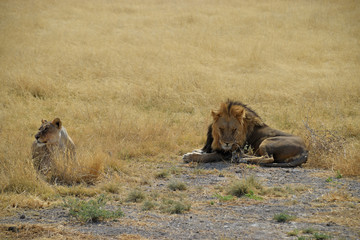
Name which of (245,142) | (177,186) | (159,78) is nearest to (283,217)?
(177,186)

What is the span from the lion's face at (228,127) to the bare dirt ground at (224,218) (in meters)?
1.30

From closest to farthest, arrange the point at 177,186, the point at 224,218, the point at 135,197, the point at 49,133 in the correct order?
the point at 224,218
the point at 135,197
the point at 177,186
the point at 49,133

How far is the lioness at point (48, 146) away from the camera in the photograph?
23.5ft

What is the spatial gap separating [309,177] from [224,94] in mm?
6047

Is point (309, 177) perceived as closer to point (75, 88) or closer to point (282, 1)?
point (75, 88)

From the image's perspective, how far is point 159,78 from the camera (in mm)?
14492

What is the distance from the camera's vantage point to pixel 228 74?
15781 mm

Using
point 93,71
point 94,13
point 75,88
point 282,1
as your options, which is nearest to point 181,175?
point 75,88

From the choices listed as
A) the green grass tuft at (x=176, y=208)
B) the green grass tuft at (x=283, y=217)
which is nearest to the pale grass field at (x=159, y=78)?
the green grass tuft at (x=176, y=208)

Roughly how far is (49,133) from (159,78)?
24.8 feet

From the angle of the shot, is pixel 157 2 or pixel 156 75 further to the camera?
pixel 157 2

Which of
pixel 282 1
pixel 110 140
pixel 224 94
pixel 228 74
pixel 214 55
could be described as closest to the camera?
pixel 110 140

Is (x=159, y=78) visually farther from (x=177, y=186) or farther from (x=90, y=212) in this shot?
(x=90, y=212)

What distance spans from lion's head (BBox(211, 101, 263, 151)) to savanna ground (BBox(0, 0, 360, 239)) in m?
0.49
